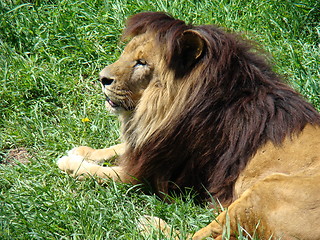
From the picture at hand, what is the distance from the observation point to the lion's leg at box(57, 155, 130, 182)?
16.3ft

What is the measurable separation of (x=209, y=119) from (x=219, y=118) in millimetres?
85

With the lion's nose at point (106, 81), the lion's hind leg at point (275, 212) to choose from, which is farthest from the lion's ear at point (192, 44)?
the lion's hind leg at point (275, 212)

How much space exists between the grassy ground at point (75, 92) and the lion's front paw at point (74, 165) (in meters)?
0.10

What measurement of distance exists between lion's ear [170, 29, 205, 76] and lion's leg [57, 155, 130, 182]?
3.49ft

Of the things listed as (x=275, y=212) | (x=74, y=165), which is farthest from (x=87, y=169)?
(x=275, y=212)

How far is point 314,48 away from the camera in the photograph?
656cm

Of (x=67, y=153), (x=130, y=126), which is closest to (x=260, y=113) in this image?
(x=130, y=126)

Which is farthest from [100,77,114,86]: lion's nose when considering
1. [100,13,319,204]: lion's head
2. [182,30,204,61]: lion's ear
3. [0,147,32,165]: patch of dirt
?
[0,147,32,165]: patch of dirt

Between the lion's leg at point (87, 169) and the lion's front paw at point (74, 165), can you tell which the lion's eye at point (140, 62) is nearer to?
the lion's leg at point (87, 169)

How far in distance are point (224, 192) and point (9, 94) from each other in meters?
2.91

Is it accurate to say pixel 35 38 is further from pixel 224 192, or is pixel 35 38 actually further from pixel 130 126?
pixel 224 192

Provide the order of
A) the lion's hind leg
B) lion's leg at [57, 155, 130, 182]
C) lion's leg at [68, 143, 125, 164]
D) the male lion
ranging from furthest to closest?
lion's leg at [68, 143, 125, 164]
lion's leg at [57, 155, 130, 182]
the male lion
the lion's hind leg

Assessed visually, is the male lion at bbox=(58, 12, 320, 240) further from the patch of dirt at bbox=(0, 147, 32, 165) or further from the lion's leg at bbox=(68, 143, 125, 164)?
the patch of dirt at bbox=(0, 147, 32, 165)

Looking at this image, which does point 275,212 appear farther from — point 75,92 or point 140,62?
point 75,92
